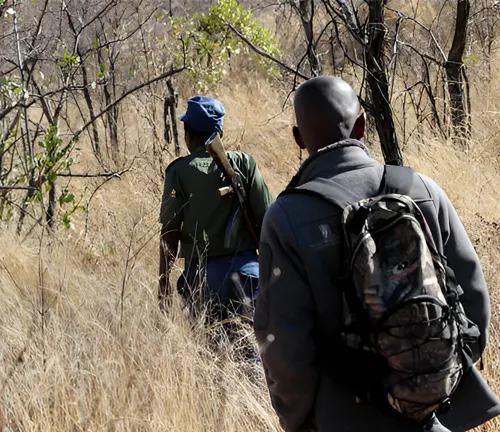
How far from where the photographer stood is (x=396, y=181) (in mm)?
1767

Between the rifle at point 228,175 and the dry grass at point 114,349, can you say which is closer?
the dry grass at point 114,349

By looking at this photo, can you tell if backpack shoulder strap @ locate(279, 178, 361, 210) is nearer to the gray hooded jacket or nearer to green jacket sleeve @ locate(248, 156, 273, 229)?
the gray hooded jacket

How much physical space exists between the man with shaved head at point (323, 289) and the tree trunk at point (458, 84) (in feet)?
Result: 14.0

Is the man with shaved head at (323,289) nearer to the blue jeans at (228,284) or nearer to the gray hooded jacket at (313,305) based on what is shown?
the gray hooded jacket at (313,305)

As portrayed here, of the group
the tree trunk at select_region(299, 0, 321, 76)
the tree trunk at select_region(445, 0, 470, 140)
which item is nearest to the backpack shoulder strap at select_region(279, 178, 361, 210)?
the tree trunk at select_region(299, 0, 321, 76)

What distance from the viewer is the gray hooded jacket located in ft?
5.54

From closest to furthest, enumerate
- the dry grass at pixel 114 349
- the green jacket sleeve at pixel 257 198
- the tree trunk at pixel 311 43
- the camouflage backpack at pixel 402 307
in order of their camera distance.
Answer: the camouflage backpack at pixel 402 307
the dry grass at pixel 114 349
the green jacket sleeve at pixel 257 198
the tree trunk at pixel 311 43

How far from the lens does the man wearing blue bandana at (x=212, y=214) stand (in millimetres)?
3580

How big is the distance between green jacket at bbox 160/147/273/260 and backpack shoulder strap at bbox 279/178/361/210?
1824 millimetres

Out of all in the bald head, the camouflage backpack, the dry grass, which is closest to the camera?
the camouflage backpack

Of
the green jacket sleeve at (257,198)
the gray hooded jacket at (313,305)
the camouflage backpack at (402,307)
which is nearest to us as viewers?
the camouflage backpack at (402,307)

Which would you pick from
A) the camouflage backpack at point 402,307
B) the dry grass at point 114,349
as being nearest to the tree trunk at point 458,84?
the dry grass at point 114,349

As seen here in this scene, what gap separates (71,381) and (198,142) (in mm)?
1284

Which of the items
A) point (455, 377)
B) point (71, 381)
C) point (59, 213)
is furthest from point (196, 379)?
point (59, 213)
